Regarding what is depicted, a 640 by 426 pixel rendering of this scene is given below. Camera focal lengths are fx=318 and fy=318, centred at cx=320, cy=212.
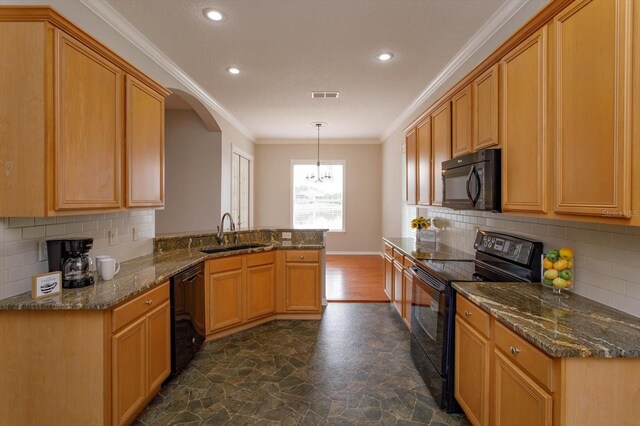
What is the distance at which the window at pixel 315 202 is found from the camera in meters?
8.55

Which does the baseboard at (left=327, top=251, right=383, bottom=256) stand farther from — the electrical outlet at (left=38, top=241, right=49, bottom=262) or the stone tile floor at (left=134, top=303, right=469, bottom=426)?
the electrical outlet at (left=38, top=241, right=49, bottom=262)

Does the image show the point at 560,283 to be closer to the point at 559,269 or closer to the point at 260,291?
the point at 559,269

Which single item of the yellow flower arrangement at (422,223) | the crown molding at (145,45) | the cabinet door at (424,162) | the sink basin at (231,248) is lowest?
the sink basin at (231,248)

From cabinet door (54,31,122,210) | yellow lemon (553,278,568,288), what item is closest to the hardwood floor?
yellow lemon (553,278,568,288)

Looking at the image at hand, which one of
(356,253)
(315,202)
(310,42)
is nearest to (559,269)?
(310,42)

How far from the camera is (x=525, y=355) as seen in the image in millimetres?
1399

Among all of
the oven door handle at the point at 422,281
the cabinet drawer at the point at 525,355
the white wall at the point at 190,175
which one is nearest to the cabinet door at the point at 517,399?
the cabinet drawer at the point at 525,355

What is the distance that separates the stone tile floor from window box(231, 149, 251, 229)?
3.26 meters

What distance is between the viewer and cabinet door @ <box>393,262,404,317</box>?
3530 mm

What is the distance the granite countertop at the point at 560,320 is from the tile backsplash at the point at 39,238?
8.70 feet

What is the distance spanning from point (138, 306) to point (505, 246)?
260cm

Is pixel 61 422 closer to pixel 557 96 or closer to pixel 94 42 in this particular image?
pixel 94 42

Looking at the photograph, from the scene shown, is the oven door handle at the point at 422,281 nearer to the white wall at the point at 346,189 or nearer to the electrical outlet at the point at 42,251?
the electrical outlet at the point at 42,251

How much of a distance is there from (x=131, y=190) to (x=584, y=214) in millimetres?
2781
